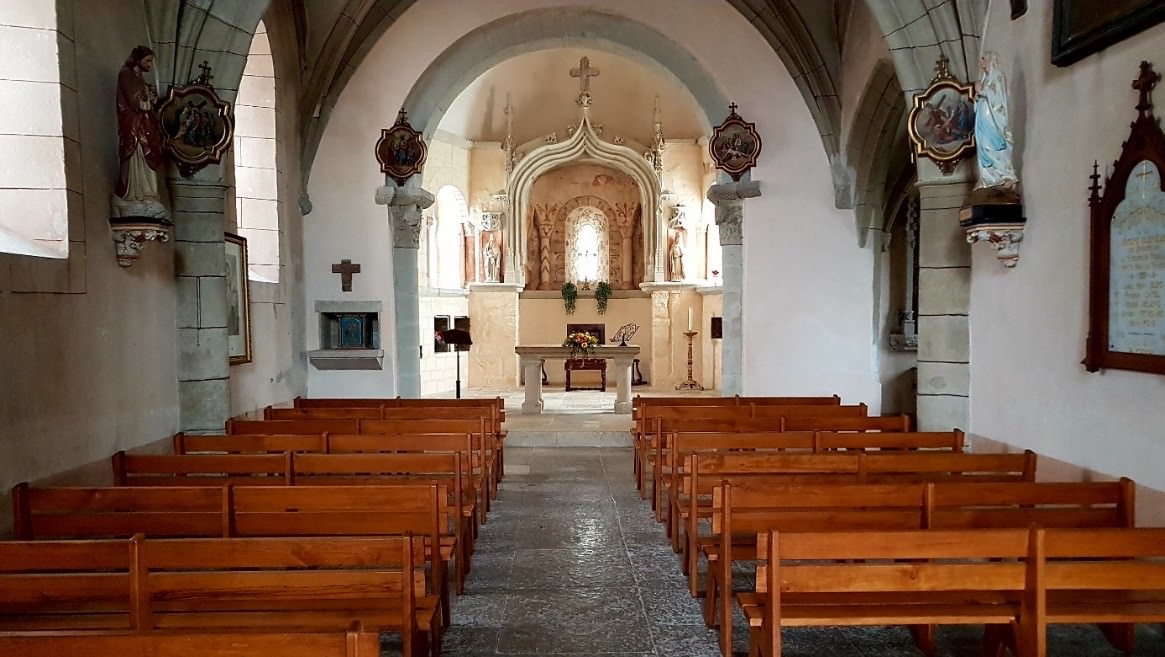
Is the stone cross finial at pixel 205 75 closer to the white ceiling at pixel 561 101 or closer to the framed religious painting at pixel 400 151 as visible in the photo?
the framed religious painting at pixel 400 151

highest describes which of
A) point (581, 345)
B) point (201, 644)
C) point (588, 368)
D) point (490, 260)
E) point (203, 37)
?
point (203, 37)

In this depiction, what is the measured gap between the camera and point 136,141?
18.1 feet

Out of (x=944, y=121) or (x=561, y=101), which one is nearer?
(x=944, y=121)

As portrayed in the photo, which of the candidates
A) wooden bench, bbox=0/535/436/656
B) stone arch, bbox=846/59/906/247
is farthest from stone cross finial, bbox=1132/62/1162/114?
stone arch, bbox=846/59/906/247

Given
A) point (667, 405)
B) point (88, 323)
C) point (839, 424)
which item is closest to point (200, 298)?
point (88, 323)

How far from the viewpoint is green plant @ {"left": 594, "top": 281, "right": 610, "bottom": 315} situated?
17.5 meters

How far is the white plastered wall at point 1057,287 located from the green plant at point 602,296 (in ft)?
37.7

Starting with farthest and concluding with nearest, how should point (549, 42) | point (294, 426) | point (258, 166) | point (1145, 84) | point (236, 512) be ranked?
point (549, 42) → point (258, 166) → point (294, 426) → point (1145, 84) → point (236, 512)

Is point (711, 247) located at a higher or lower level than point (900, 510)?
higher

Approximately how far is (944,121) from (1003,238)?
48.1 inches

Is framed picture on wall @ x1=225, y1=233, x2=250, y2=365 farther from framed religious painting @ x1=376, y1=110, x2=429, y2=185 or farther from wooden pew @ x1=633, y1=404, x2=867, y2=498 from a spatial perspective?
wooden pew @ x1=633, y1=404, x2=867, y2=498

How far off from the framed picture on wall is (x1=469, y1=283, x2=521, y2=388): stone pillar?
883cm

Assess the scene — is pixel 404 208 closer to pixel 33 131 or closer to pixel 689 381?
pixel 33 131

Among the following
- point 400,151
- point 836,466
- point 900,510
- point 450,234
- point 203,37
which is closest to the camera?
point 900,510
